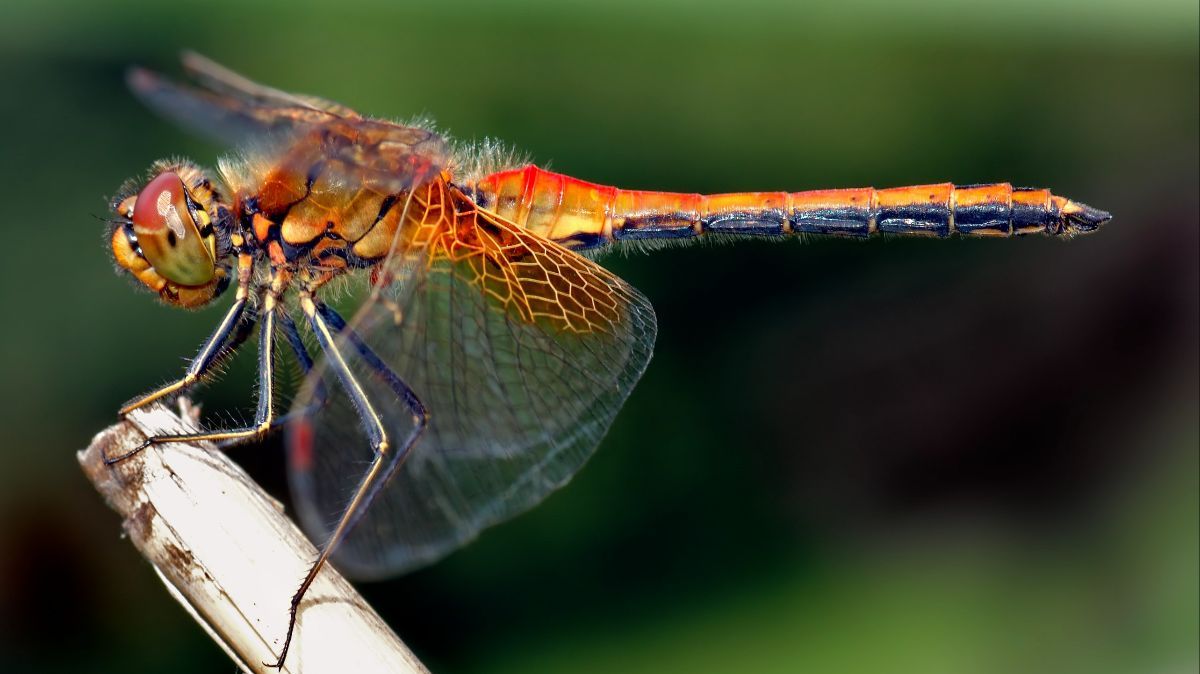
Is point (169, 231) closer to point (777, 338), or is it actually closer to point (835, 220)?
point (835, 220)

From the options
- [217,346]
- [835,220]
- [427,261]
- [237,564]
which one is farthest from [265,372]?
[835,220]

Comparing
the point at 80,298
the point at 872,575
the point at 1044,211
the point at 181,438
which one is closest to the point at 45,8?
the point at 80,298

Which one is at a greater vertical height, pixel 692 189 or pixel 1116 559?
pixel 692 189

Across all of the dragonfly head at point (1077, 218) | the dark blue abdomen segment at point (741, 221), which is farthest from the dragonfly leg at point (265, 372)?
the dragonfly head at point (1077, 218)

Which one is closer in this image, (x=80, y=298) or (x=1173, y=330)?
(x=80, y=298)

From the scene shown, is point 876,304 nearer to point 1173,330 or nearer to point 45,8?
point 1173,330

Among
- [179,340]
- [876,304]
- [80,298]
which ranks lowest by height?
[876,304]

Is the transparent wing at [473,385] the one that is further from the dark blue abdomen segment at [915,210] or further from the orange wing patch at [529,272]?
the dark blue abdomen segment at [915,210]
